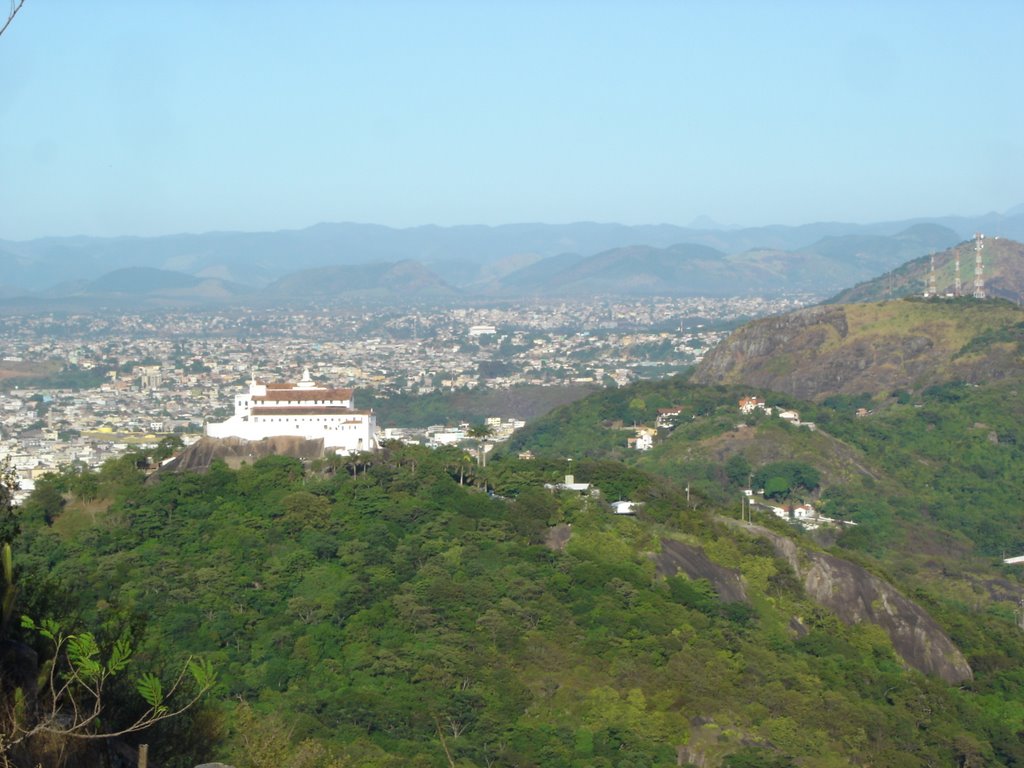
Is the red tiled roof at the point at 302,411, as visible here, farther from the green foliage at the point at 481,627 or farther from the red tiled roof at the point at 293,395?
the green foliage at the point at 481,627

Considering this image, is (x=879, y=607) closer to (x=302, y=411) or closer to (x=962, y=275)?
(x=302, y=411)

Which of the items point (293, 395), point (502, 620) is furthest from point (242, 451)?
point (502, 620)

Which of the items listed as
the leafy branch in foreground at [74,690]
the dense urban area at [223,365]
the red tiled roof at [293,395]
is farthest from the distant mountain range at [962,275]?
the leafy branch in foreground at [74,690]

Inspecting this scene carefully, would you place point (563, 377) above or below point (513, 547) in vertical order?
below

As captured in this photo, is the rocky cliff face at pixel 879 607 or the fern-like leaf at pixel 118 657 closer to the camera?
Answer: the fern-like leaf at pixel 118 657

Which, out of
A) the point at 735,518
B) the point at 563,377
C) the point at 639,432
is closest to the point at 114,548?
the point at 735,518

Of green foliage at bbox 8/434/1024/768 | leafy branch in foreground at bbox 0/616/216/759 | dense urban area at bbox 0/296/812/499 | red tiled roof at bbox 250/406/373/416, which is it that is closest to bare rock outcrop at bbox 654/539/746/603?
green foliage at bbox 8/434/1024/768

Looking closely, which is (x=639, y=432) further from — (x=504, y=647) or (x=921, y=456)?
(x=504, y=647)
